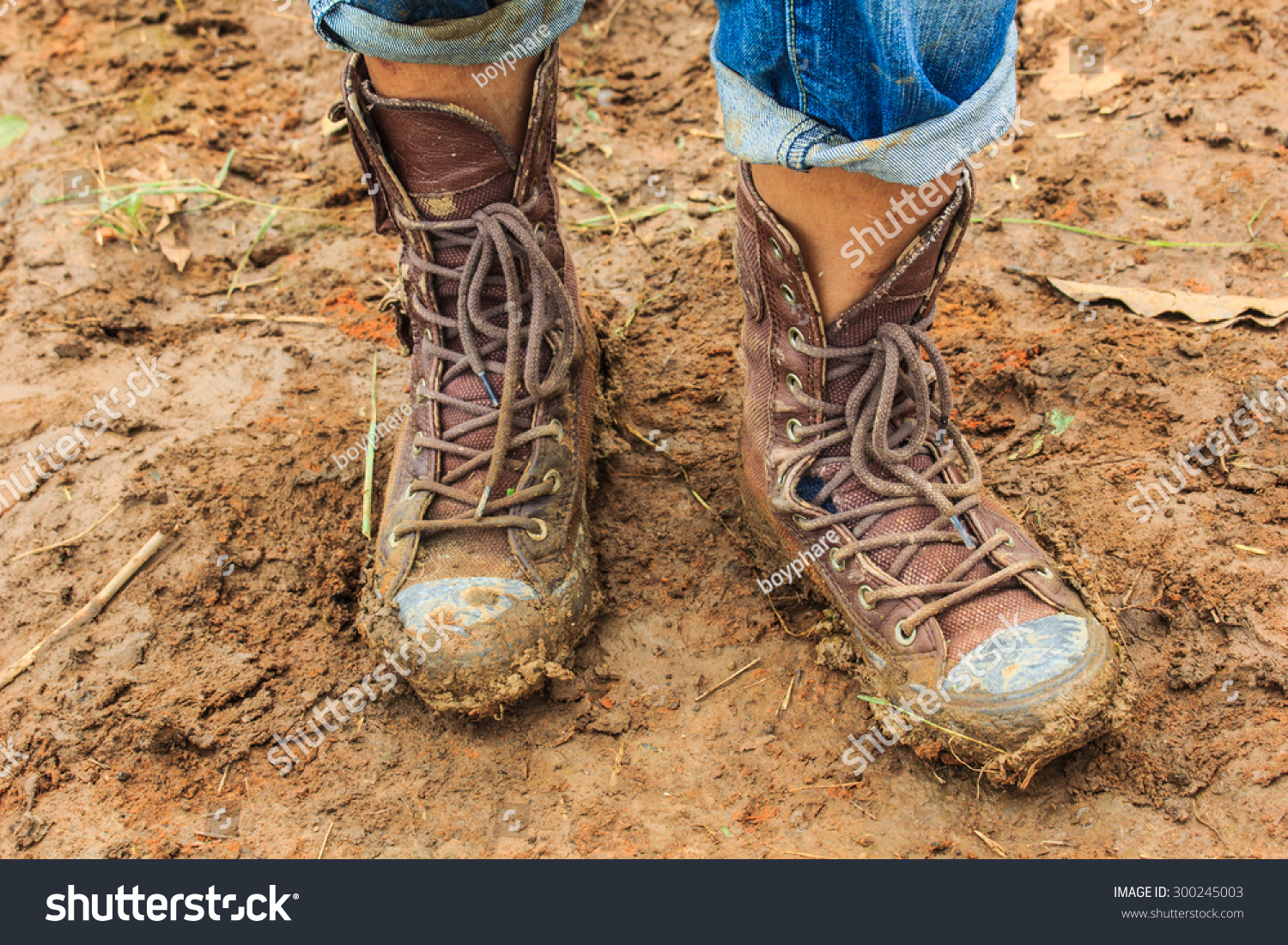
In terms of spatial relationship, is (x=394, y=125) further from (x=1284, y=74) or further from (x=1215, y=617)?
(x=1284, y=74)

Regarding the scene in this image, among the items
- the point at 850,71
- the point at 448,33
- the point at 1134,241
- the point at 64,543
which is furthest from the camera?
the point at 1134,241

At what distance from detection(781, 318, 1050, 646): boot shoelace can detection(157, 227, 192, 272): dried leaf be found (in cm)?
186

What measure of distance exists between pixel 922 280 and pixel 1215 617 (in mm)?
775

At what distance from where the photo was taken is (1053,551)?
5.35 feet

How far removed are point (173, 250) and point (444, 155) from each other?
144 centimetres

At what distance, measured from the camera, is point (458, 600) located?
1.49 meters

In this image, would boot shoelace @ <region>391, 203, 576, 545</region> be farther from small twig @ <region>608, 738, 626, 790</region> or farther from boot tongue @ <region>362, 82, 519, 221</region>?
small twig @ <region>608, 738, 626, 790</region>

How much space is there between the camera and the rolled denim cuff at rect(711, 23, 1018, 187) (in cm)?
113

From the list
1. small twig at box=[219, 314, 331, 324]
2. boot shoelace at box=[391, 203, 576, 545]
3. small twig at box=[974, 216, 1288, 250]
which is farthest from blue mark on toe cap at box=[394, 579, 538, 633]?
small twig at box=[974, 216, 1288, 250]

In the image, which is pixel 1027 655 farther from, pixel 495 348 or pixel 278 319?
pixel 278 319

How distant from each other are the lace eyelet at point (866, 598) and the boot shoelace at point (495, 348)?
56 cm

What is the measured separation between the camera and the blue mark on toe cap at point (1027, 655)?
1333 mm

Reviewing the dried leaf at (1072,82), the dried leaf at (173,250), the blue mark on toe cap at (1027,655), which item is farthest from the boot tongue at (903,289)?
the dried leaf at (173,250)

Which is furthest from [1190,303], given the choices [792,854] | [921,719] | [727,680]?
[792,854]
